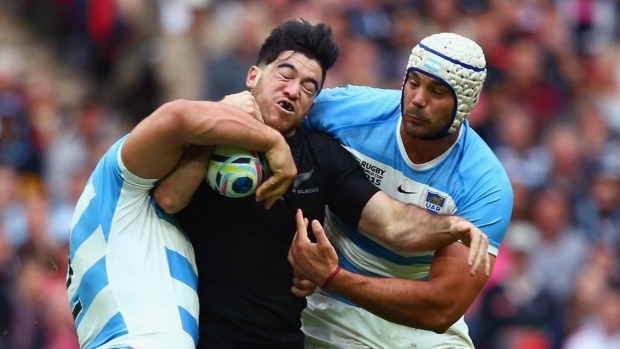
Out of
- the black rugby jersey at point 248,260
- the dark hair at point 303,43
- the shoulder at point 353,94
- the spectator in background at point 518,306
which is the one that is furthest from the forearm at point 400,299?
the spectator in background at point 518,306

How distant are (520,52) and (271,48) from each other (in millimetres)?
7405

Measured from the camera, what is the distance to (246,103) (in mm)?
6641

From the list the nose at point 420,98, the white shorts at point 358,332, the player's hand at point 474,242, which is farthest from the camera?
the white shorts at point 358,332

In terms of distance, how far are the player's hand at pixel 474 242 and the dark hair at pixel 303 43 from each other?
111 cm

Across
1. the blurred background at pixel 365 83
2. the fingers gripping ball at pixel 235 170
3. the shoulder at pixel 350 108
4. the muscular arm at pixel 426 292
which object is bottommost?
the blurred background at pixel 365 83

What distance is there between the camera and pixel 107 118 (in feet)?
43.9

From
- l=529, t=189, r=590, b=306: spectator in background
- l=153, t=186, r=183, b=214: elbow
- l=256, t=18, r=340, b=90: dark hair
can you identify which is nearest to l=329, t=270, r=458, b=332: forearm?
l=153, t=186, r=183, b=214: elbow

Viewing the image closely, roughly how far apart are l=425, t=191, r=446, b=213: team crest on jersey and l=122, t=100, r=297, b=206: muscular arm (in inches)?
37.1

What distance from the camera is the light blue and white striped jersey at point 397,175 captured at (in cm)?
707

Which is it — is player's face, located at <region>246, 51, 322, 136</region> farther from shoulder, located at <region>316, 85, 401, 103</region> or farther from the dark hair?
shoulder, located at <region>316, 85, 401, 103</region>

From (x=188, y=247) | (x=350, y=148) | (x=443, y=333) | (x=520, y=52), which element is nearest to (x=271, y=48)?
(x=350, y=148)

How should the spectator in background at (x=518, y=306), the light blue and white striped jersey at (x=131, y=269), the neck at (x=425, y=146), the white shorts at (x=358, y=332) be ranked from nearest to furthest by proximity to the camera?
1. the light blue and white striped jersey at (x=131, y=269)
2. the neck at (x=425, y=146)
3. the white shorts at (x=358, y=332)
4. the spectator in background at (x=518, y=306)

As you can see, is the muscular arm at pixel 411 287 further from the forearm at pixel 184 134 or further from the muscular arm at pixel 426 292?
the forearm at pixel 184 134

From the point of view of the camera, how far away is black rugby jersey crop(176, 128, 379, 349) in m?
6.79
